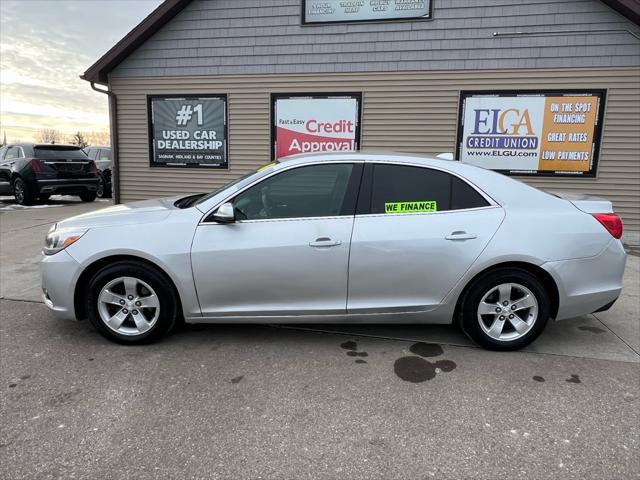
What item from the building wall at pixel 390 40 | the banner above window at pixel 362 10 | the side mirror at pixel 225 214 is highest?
the banner above window at pixel 362 10

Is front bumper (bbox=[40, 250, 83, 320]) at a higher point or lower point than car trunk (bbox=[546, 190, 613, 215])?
lower

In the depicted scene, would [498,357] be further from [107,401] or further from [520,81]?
[520,81]

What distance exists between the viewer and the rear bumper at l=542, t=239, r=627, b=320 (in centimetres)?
339

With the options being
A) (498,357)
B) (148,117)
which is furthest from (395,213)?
(148,117)

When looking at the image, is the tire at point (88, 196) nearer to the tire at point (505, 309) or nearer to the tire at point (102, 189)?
the tire at point (102, 189)

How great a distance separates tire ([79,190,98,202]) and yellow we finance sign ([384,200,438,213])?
11.9 m

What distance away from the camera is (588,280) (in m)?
3.44

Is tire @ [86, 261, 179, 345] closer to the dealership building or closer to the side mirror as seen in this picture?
the side mirror

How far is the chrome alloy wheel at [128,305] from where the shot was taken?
3.45m

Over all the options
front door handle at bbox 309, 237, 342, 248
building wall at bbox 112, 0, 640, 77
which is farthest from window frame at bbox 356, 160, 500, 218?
building wall at bbox 112, 0, 640, 77

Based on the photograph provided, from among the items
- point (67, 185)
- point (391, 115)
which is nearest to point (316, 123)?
point (391, 115)

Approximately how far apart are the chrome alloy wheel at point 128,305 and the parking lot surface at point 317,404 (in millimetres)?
192

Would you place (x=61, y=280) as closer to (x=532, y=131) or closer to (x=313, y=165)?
(x=313, y=165)

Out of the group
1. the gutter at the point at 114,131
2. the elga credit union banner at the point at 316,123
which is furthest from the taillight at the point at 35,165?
the elga credit union banner at the point at 316,123
